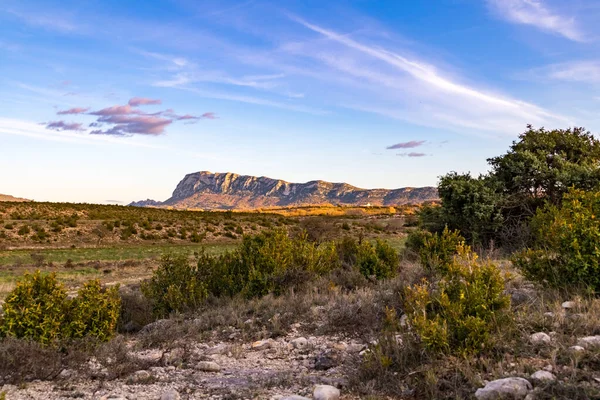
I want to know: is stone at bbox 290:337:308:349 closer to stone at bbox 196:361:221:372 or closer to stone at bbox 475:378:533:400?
stone at bbox 196:361:221:372

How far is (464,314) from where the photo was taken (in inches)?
223

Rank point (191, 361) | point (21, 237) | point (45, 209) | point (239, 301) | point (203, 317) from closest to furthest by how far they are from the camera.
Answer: point (191, 361) → point (203, 317) → point (239, 301) → point (21, 237) → point (45, 209)

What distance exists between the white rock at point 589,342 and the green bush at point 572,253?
90.1 inches

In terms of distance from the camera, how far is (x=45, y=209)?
59.9 metres

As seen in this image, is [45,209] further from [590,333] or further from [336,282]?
[590,333]

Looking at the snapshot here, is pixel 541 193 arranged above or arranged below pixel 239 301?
above

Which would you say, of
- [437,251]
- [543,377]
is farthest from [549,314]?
[437,251]

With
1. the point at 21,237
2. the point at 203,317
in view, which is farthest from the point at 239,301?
the point at 21,237

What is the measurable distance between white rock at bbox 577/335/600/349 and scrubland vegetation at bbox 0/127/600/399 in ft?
0.06

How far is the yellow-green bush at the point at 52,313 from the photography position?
712cm

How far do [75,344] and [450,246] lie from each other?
8.34 meters

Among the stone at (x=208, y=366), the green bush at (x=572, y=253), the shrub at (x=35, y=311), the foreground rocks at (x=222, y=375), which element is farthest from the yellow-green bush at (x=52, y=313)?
the green bush at (x=572, y=253)

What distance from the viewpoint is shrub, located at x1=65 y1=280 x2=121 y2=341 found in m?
7.52

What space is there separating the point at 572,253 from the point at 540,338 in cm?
253
